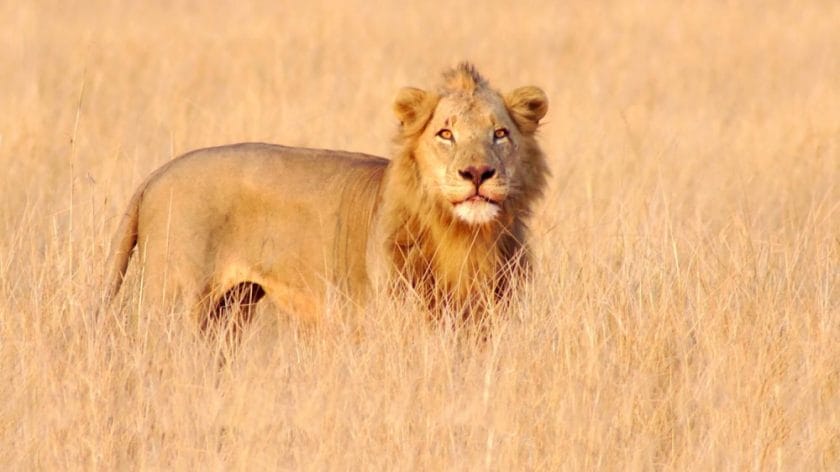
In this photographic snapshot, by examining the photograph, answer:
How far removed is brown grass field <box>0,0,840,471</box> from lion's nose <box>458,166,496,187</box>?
17.1 inches

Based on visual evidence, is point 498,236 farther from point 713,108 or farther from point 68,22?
point 68,22

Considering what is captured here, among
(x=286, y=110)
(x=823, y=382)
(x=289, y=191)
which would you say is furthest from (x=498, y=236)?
(x=286, y=110)

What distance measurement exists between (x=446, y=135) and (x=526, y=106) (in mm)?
412

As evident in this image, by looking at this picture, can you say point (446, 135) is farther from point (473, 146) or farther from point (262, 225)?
point (262, 225)

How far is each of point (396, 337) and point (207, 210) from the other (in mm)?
1169

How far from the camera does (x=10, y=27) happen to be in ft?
44.3

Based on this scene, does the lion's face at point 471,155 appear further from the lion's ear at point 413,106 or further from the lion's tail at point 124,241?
the lion's tail at point 124,241

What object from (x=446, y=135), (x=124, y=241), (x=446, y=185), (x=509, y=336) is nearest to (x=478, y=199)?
(x=446, y=185)

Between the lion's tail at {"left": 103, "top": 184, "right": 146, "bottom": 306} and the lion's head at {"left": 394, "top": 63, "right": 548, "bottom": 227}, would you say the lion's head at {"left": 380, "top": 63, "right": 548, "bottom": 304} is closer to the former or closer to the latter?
the lion's head at {"left": 394, "top": 63, "right": 548, "bottom": 227}

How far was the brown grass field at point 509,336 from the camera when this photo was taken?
4367 millimetres

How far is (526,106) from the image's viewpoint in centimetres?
583

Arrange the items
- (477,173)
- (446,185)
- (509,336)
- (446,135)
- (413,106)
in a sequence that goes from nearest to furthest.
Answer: (509,336), (477,173), (446,185), (446,135), (413,106)

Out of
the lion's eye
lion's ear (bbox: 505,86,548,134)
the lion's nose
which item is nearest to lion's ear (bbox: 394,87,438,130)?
the lion's eye

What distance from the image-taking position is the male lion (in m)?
5.57
